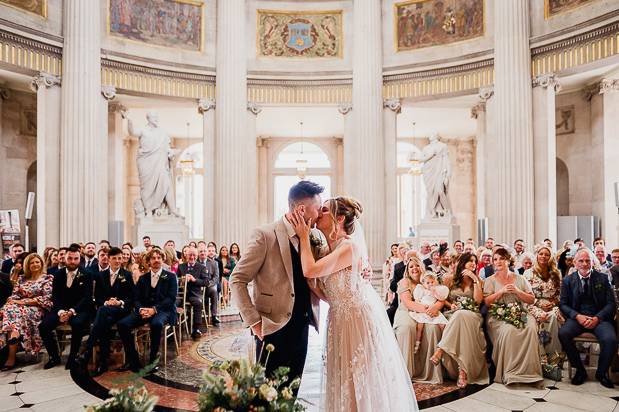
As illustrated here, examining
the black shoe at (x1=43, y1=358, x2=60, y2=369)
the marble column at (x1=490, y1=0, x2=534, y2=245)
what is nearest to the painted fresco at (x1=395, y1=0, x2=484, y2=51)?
the marble column at (x1=490, y1=0, x2=534, y2=245)

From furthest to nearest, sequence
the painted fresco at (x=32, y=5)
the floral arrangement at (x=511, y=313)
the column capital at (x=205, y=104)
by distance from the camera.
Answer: the column capital at (x=205, y=104)
the painted fresco at (x=32, y=5)
the floral arrangement at (x=511, y=313)

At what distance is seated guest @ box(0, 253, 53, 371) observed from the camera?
6453 mm

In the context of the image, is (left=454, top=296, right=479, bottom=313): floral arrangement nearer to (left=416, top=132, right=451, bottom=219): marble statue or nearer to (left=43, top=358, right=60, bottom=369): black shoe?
(left=43, top=358, right=60, bottom=369): black shoe

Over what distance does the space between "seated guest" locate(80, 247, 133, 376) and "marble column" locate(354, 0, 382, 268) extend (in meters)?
8.68

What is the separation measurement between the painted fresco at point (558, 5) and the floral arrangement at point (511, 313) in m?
9.24

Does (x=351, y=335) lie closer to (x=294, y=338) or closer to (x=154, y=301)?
(x=294, y=338)

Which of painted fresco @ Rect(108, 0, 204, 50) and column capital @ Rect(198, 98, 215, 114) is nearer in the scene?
painted fresco @ Rect(108, 0, 204, 50)

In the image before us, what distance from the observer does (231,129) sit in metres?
14.2

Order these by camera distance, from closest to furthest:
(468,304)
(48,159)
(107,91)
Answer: (468,304)
(48,159)
(107,91)

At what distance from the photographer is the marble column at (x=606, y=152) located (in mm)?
13703

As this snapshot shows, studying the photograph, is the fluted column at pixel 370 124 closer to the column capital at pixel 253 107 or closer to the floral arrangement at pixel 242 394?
the column capital at pixel 253 107

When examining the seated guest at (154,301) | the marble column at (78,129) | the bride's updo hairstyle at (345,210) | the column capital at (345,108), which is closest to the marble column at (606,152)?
the column capital at (345,108)

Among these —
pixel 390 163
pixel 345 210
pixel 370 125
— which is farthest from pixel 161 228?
pixel 345 210

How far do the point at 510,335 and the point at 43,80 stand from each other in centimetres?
1148
